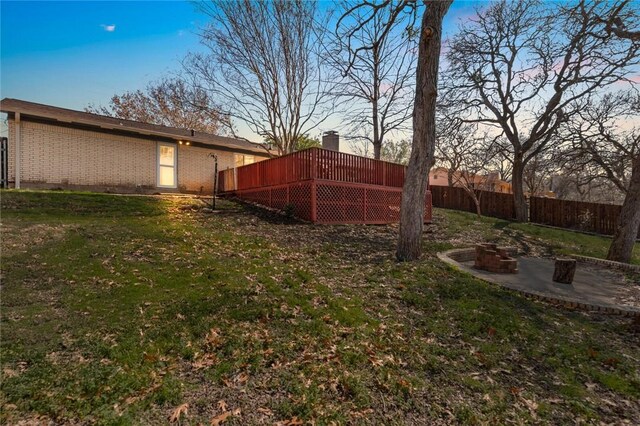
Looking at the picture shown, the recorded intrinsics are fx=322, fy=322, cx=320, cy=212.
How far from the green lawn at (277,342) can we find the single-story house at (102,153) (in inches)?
276

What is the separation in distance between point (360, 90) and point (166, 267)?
1485 cm

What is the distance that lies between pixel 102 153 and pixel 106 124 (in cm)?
118

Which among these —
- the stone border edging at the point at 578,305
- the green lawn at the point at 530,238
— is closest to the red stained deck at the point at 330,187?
the green lawn at the point at 530,238

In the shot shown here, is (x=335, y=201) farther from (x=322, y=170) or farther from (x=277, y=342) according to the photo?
(x=277, y=342)

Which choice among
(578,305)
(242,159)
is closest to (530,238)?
(578,305)

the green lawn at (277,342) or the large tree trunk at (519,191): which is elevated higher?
the large tree trunk at (519,191)

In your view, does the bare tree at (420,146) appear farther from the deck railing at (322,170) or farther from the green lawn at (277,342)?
the deck railing at (322,170)

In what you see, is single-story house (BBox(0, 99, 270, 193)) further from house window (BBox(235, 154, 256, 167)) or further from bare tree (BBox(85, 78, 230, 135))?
bare tree (BBox(85, 78, 230, 135))

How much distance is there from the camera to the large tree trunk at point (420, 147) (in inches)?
252

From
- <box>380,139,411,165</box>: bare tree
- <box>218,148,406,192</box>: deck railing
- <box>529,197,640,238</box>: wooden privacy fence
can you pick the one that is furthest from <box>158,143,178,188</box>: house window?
<box>380,139,411,165</box>: bare tree

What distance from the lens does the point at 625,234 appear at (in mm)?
8680

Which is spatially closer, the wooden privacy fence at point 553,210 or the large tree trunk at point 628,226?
the large tree trunk at point 628,226

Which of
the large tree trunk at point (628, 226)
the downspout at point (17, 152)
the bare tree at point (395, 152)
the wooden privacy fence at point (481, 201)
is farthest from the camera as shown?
the bare tree at point (395, 152)

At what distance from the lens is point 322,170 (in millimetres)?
9719
